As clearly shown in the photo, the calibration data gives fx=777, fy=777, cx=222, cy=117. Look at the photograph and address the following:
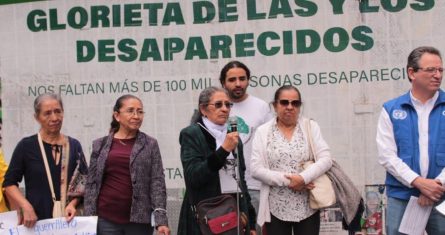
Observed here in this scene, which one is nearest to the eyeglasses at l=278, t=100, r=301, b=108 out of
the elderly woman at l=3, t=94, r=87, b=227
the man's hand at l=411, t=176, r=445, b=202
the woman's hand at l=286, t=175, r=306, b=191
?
the woman's hand at l=286, t=175, r=306, b=191

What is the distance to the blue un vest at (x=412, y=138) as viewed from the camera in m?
5.44

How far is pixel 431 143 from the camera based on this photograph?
5.44 meters

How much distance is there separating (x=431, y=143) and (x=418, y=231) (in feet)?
2.04

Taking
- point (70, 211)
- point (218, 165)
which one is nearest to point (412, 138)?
point (218, 165)

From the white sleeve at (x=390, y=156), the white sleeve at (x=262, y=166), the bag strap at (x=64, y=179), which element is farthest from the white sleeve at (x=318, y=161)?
the bag strap at (x=64, y=179)

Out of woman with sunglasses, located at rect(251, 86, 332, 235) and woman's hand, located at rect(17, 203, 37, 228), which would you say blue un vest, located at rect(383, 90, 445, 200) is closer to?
woman with sunglasses, located at rect(251, 86, 332, 235)

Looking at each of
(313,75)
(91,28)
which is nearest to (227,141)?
(313,75)

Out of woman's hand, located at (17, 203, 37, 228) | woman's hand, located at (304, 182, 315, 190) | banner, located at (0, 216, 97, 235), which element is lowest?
banner, located at (0, 216, 97, 235)

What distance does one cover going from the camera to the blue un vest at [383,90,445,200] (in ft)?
17.8

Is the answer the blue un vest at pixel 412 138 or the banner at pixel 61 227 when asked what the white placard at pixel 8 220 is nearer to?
the banner at pixel 61 227

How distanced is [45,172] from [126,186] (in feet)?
2.08

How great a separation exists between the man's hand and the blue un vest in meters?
0.12

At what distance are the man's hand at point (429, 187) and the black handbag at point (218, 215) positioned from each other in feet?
4.14

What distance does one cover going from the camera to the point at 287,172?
6.17 metres
